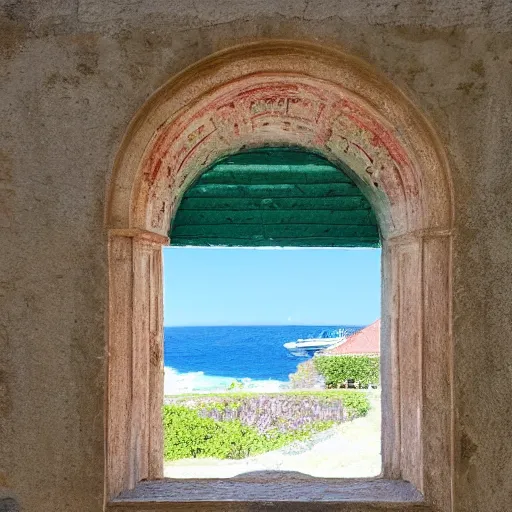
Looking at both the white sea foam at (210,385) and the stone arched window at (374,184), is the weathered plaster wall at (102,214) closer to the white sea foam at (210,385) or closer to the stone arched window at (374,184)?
the stone arched window at (374,184)

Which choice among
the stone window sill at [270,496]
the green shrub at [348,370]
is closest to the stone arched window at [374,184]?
the stone window sill at [270,496]

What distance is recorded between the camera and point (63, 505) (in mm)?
2160

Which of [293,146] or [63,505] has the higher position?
[293,146]

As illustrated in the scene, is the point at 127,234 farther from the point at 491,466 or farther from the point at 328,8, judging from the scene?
the point at 491,466

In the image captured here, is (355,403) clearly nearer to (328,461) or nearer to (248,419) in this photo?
(248,419)

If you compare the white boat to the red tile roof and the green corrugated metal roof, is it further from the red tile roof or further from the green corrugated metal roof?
the green corrugated metal roof

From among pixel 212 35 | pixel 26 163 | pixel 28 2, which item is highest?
pixel 28 2

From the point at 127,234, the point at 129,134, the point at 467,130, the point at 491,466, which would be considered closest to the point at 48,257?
the point at 127,234

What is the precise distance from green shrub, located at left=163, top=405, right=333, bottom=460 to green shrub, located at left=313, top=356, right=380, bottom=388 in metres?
4.35

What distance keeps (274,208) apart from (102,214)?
4.42ft

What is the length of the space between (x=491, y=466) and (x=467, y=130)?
126cm

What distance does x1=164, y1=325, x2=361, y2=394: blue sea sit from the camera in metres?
47.9

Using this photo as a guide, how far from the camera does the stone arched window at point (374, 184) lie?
2.21 meters

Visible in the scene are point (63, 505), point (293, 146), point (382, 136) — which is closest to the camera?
point (63, 505)
